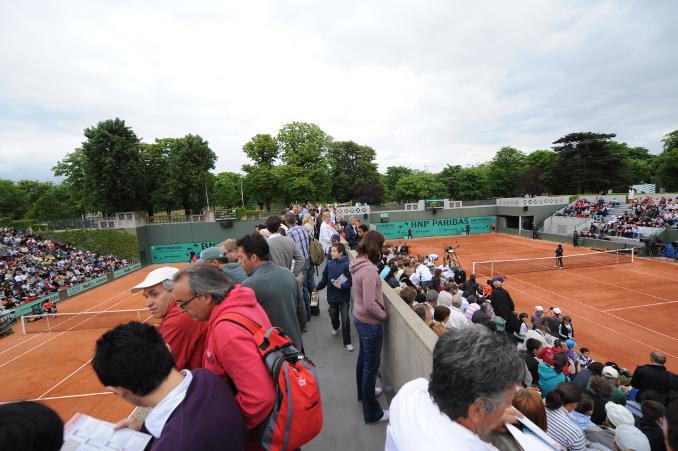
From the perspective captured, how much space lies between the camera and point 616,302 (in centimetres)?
1431

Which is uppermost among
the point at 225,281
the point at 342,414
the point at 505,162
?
the point at 505,162

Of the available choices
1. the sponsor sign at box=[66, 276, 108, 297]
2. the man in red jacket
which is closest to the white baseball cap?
the man in red jacket

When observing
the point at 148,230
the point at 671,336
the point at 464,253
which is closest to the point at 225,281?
the point at 671,336

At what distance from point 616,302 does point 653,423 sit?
46.9 feet

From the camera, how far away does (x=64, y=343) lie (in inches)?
526

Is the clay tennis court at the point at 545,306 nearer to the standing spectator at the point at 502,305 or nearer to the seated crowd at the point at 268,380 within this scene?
the standing spectator at the point at 502,305

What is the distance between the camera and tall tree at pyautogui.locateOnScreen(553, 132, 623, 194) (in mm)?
46906

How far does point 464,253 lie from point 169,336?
28489mm

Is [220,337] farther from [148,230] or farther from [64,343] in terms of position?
[148,230]

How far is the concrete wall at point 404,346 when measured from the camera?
8.66ft

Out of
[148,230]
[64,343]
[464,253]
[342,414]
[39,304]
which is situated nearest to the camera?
[342,414]

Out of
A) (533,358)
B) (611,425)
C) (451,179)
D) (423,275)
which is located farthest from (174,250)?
(451,179)

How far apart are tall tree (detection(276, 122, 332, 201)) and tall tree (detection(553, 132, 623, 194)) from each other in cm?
3917

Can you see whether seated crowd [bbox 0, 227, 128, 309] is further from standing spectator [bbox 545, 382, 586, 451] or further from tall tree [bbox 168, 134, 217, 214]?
standing spectator [bbox 545, 382, 586, 451]
